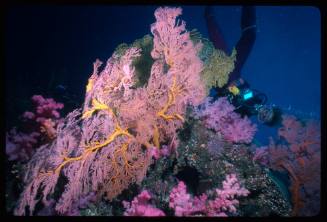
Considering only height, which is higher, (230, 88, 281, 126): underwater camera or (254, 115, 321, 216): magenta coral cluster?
(230, 88, 281, 126): underwater camera

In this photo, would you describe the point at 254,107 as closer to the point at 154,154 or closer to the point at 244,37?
the point at 244,37

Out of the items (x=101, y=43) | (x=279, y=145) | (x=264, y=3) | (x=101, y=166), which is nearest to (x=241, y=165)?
(x=279, y=145)

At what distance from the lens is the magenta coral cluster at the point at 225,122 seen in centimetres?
481

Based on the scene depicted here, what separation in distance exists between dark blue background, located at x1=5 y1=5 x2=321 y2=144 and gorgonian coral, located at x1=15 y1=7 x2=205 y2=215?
4.61 feet

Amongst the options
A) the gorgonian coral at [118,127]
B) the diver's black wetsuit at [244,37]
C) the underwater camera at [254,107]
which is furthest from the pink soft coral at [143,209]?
the diver's black wetsuit at [244,37]

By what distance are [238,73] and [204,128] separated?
10.4 feet

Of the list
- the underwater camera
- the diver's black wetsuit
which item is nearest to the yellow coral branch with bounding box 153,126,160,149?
the underwater camera

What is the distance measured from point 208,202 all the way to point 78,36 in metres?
22.9

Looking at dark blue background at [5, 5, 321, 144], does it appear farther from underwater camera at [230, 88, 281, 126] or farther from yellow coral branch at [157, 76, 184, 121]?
yellow coral branch at [157, 76, 184, 121]

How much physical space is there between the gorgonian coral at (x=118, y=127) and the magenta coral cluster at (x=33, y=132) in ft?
0.65

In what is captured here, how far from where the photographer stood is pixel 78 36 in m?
23.6

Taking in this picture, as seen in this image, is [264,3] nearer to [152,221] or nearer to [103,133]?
[103,133]

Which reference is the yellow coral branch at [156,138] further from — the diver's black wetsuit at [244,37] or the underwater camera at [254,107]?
the diver's black wetsuit at [244,37]

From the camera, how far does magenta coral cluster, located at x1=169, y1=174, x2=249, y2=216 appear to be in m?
3.55
